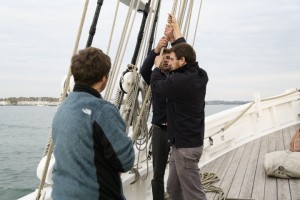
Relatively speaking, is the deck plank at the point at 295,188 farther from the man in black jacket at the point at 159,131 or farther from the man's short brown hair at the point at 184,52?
the man's short brown hair at the point at 184,52

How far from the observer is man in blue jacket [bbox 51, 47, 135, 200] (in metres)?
1.18

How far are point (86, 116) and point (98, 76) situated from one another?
16 centimetres

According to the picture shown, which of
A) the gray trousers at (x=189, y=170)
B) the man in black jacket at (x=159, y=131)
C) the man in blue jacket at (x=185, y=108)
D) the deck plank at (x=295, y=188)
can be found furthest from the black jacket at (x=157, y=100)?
the deck plank at (x=295, y=188)

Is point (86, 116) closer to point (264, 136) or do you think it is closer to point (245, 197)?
point (245, 197)

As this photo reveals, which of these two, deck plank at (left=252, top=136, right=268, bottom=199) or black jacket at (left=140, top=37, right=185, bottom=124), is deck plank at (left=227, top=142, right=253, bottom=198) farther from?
black jacket at (left=140, top=37, right=185, bottom=124)

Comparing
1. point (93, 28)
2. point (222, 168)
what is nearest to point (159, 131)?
point (93, 28)

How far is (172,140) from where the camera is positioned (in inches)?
80.9

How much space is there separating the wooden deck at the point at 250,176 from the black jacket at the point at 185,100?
105cm

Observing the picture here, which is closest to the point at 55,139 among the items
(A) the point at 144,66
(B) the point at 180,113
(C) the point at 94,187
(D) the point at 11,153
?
(C) the point at 94,187

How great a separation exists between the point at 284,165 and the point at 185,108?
66.5 inches

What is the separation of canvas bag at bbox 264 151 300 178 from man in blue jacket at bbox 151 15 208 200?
1404 mm

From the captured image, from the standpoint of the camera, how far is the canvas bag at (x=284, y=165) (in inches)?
120

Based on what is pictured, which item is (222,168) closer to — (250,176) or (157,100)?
(250,176)

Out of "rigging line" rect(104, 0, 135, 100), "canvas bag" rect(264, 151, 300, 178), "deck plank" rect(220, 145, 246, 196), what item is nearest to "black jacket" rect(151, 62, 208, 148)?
"rigging line" rect(104, 0, 135, 100)
